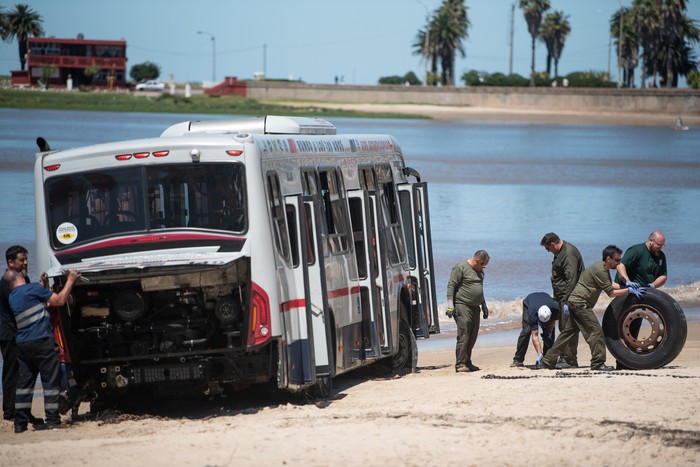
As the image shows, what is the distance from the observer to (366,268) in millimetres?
14414

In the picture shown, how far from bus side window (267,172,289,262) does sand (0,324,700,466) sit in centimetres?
160

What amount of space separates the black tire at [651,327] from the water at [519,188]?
28.0 feet

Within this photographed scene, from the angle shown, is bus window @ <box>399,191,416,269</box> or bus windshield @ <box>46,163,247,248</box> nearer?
bus windshield @ <box>46,163,247,248</box>

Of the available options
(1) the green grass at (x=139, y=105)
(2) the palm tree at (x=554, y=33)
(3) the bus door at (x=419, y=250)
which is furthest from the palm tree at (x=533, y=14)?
(3) the bus door at (x=419, y=250)

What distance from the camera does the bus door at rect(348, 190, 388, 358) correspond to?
47.2 feet

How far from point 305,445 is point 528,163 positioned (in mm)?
63292

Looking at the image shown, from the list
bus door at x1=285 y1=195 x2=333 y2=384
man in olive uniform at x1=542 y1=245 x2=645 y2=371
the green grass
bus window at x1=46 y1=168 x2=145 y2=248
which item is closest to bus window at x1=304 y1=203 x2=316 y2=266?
bus door at x1=285 y1=195 x2=333 y2=384

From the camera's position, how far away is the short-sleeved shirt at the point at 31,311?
1138 cm

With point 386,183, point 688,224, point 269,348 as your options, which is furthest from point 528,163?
point 269,348

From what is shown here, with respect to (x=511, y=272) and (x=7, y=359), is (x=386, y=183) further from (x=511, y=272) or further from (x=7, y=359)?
(x=511, y=272)

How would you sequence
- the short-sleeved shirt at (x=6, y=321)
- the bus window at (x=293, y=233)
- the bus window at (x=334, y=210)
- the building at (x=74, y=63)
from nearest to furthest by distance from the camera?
the short-sleeved shirt at (x=6, y=321), the bus window at (x=293, y=233), the bus window at (x=334, y=210), the building at (x=74, y=63)

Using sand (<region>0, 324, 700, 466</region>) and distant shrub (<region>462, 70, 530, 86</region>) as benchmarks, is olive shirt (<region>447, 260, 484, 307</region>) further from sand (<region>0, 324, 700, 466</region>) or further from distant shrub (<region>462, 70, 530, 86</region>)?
distant shrub (<region>462, 70, 530, 86</region>)

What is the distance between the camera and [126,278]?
11.4 m

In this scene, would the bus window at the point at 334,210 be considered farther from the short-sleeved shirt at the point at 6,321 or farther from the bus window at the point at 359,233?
the short-sleeved shirt at the point at 6,321
